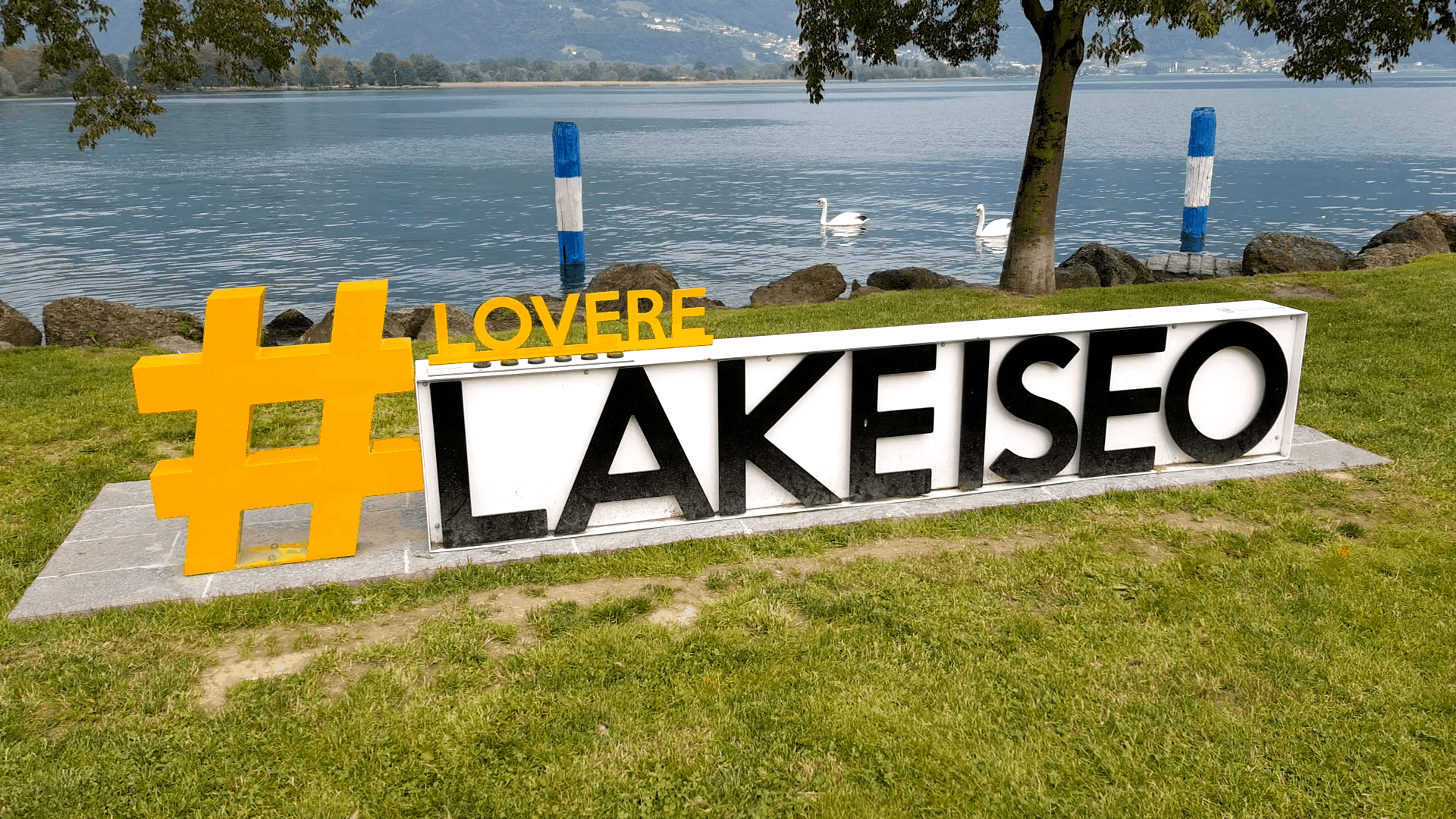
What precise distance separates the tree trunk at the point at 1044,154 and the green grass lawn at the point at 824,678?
879 centimetres

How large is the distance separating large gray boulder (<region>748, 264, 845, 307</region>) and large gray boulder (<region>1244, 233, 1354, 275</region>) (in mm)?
8278

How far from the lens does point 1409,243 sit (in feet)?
74.8

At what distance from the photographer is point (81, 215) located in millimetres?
43219

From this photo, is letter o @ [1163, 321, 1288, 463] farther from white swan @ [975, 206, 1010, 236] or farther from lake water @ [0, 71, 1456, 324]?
white swan @ [975, 206, 1010, 236]

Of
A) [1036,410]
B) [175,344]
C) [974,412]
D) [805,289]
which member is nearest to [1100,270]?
[805,289]

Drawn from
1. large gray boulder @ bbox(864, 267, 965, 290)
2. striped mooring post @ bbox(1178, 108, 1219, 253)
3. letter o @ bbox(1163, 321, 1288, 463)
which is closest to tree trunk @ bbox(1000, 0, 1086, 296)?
large gray boulder @ bbox(864, 267, 965, 290)

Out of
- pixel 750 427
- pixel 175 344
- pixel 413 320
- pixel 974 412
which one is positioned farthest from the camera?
pixel 413 320

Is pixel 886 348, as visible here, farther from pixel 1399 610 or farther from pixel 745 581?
pixel 1399 610

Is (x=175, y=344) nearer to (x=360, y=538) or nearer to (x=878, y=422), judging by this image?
(x=360, y=538)

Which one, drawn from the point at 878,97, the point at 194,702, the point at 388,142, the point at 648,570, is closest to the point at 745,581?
the point at 648,570

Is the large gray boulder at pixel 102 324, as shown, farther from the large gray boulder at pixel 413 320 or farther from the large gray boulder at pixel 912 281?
the large gray boulder at pixel 912 281

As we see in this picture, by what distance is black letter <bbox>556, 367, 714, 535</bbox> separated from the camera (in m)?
7.20

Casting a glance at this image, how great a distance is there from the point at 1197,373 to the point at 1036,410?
4.43 feet

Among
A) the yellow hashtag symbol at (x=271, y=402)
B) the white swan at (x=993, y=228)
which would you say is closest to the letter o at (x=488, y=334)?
the yellow hashtag symbol at (x=271, y=402)
